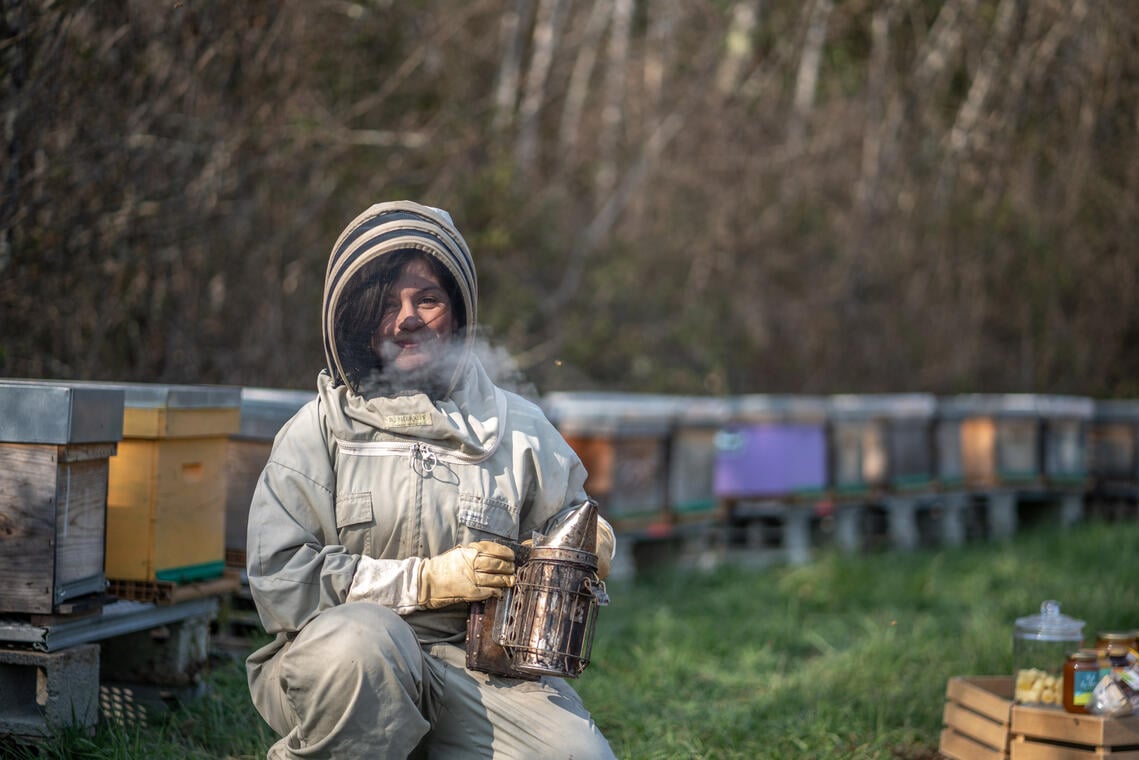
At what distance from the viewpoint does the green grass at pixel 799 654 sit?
3.63 metres

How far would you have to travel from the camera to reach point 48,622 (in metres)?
3.01

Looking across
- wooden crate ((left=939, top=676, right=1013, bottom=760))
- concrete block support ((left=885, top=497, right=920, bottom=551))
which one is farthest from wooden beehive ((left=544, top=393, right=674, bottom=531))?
wooden crate ((left=939, top=676, right=1013, bottom=760))

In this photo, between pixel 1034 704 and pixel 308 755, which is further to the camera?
pixel 1034 704

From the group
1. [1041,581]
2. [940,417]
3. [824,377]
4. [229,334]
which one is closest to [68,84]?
[229,334]

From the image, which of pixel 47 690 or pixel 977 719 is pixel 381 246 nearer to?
pixel 47 690

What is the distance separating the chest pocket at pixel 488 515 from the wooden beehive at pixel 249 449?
5.64 ft

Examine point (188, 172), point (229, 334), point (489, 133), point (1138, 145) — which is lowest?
point (229, 334)

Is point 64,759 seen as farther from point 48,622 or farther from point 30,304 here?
point 30,304

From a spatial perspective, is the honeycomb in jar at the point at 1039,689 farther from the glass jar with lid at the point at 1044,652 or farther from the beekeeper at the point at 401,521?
the beekeeper at the point at 401,521

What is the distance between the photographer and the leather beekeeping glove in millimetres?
2555

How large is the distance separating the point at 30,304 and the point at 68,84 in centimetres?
98

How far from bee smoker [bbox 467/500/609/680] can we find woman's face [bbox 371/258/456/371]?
484mm

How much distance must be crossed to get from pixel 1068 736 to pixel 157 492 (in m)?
2.68

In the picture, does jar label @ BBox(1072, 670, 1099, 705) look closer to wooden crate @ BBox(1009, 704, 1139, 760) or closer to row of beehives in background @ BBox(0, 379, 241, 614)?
wooden crate @ BBox(1009, 704, 1139, 760)
